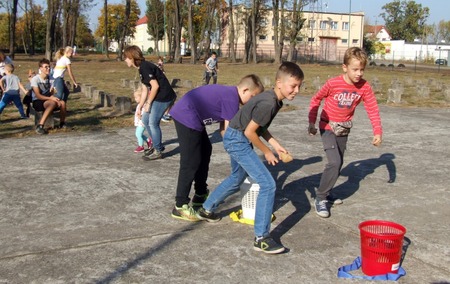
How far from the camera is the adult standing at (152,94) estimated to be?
7.45m

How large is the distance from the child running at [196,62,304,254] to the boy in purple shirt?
0.88 ft

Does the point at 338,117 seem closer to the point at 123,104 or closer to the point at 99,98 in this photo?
the point at 123,104

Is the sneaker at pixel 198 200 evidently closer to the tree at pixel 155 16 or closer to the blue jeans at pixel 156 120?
the blue jeans at pixel 156 120

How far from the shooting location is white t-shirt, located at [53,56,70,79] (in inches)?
459

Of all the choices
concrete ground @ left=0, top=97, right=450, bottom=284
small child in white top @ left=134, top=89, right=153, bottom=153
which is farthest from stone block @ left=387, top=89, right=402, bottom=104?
small child in white top @ left=134, top=89, right=153, bottom=153

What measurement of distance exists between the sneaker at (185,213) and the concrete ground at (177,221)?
0.18 feet

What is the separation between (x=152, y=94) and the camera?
24.6ft

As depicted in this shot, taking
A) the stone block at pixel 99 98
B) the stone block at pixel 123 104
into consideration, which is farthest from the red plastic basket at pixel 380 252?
the stone block at pixel 99 98

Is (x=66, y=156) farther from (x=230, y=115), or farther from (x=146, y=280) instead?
(x=146, y=280)

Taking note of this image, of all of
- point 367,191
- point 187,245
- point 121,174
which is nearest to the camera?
point 187,245

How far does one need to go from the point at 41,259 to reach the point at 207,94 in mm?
1966

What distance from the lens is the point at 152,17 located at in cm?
8244

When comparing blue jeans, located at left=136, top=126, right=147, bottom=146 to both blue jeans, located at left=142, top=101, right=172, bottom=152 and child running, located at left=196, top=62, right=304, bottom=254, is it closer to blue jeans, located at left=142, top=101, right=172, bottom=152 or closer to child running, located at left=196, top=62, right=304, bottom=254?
blue jeans, located at left=142, top=101, right=172, bottom=152

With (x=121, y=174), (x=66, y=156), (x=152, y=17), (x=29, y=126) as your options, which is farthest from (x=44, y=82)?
(x=152, y=17)
